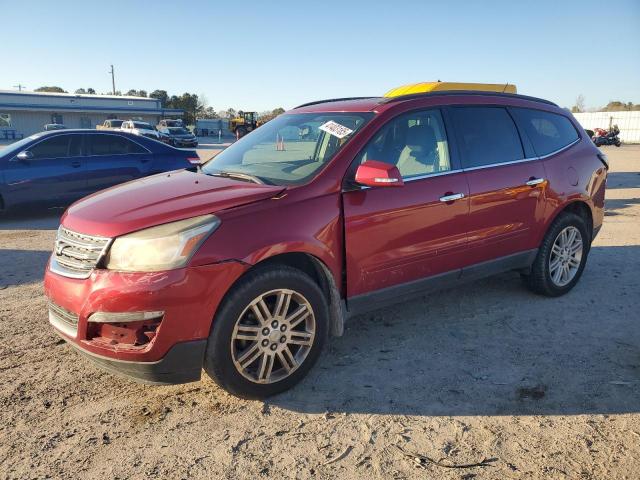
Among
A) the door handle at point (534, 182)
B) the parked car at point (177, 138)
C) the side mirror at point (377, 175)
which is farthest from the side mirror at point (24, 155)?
the parked car at point (177, 138)

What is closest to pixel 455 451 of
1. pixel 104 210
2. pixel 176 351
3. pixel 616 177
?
pixel 176 351

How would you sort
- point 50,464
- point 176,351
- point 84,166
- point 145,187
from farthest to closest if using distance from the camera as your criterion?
1. point 84,166
2. point 145,187
3. point 176,351
4. point 50,464

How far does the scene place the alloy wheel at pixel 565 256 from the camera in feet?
16.3

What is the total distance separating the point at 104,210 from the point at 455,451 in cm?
246

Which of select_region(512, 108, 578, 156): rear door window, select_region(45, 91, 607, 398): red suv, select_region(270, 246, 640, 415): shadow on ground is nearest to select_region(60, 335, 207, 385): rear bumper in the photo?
select_region(45, 91, 607, 398): red suv

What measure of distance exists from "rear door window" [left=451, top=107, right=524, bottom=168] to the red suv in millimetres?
16

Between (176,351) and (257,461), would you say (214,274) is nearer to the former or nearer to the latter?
(176,351)

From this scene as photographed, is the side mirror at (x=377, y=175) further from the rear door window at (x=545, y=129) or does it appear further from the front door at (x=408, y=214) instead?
the rear door window at (x=545, y=129)

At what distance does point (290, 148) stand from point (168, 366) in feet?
6.58

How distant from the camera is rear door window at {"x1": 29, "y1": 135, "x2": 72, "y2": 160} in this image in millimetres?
8781

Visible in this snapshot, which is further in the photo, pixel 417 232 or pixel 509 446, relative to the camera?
pixel 417 232

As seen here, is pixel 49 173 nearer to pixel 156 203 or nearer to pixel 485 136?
pixel 156 203

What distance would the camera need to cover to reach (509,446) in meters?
2.73

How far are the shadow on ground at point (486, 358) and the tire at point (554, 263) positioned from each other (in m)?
0.12
